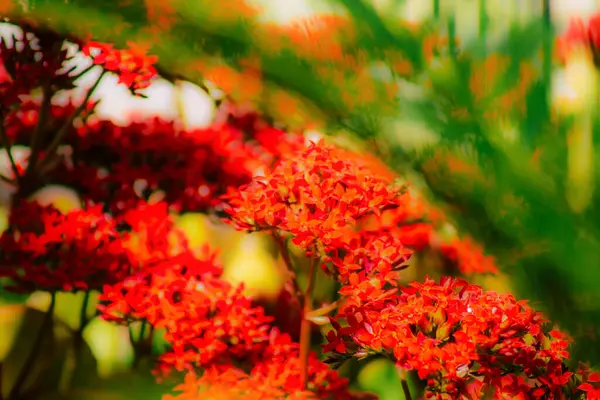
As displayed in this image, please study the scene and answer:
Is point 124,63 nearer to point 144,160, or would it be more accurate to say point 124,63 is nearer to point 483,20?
point 144,160

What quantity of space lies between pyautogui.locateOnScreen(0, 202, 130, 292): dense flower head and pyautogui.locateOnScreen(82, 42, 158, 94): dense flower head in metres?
0.20

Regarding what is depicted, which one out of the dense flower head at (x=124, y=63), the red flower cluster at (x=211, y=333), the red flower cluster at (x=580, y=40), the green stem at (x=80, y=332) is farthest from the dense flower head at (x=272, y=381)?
the red flower cluster at (x=580, y=40)

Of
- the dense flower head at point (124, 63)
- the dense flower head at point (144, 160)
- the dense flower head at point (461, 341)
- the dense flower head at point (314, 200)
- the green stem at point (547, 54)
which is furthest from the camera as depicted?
the dense flower head at point (144, 160)

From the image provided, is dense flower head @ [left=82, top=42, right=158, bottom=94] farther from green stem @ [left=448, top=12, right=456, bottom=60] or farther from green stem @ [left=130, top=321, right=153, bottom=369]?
green stem @ [left=448, top=12, right=456, bottom=60]

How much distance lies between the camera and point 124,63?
0.86 meters

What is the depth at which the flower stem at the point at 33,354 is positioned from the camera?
0.90 m

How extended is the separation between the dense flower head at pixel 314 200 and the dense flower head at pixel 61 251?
0.25 metres

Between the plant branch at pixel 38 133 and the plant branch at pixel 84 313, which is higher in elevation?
the plant branch at pixel 38 133

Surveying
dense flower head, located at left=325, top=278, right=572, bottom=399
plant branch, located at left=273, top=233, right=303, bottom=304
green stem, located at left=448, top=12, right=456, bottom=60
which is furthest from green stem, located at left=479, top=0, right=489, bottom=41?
plant branch, located at left=273, top=233, right=303, bottom=304

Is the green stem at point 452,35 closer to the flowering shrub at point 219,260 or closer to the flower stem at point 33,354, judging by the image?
the flowering shrub at point 219,260

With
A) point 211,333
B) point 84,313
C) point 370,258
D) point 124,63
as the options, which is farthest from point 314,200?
point 84,313

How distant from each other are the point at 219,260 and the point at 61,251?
24cm

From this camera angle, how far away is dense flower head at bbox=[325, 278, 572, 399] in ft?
2.00

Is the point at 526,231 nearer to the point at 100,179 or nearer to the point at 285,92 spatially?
the point at 285,92
